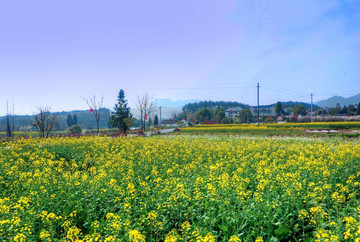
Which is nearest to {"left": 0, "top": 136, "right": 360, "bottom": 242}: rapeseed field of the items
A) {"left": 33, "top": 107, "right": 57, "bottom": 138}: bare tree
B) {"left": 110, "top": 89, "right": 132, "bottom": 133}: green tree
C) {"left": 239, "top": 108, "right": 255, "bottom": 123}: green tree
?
{"left": 33, "top": 107, "right": 57, "bottom": 138}: bare tree

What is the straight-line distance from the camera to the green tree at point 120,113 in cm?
5052

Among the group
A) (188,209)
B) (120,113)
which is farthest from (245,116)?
(188,209)

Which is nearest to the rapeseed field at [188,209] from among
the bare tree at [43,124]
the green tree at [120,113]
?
the bare tree at [43,124]

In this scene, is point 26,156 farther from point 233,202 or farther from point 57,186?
point 233,202

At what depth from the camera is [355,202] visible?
4.74 m

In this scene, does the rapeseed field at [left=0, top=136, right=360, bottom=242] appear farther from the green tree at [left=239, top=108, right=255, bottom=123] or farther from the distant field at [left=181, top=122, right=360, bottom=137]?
the green tree at [left=239, top=108, right=255, bottom=123]

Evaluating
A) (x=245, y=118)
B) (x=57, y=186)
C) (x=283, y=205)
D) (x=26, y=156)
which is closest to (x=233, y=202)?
(x=283, y=205)

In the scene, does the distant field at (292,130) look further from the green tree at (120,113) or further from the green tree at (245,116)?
the green tree at (245,116)

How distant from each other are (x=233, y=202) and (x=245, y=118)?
93042 millimetres

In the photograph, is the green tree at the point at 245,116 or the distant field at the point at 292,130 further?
the green tree at the point at 245,116

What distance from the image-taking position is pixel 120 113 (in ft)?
170

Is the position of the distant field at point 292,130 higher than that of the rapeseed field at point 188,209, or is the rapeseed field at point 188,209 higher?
the distant field at point 292,130

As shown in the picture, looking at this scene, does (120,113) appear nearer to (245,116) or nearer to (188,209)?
(188,209)

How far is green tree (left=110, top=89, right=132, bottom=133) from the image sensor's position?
5052 cm
